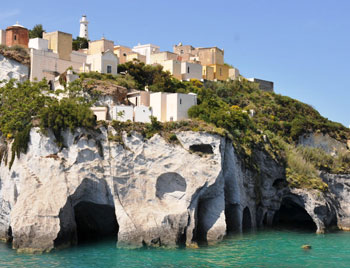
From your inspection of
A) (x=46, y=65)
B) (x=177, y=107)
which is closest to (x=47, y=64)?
(x=46, y=65)

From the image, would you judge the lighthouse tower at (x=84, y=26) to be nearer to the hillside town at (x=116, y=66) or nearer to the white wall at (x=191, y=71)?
the hillside town at (x=116, y=66)

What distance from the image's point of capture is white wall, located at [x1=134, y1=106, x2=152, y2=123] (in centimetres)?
4203

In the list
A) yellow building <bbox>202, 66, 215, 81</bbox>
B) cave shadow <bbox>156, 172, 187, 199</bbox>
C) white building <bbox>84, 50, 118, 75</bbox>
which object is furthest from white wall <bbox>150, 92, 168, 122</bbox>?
yellow building <bbox>202, 66, 215, 81</bbox>

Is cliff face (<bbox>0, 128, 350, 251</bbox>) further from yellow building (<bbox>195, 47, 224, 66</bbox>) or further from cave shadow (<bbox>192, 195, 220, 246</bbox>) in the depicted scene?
yellow building (<bbox>195, 47, 224, 66</bbox>)

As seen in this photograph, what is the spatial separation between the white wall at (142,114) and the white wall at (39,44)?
1262cm

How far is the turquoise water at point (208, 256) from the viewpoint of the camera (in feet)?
103

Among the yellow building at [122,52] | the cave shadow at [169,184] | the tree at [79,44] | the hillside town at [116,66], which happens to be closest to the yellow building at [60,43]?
the hillside town at [116,66]

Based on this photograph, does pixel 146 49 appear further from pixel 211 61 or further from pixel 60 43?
pixel 60 43

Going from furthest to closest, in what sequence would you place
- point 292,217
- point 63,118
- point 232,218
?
point 292,217, point 232,218, point 63,118

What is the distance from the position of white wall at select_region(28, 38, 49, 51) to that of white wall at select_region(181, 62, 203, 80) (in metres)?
15.7

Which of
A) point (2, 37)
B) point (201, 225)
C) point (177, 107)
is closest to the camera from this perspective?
point (201, 225)

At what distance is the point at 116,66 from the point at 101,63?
1.50 m

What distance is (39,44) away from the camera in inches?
1977

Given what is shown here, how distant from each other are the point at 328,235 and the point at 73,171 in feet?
59.8
